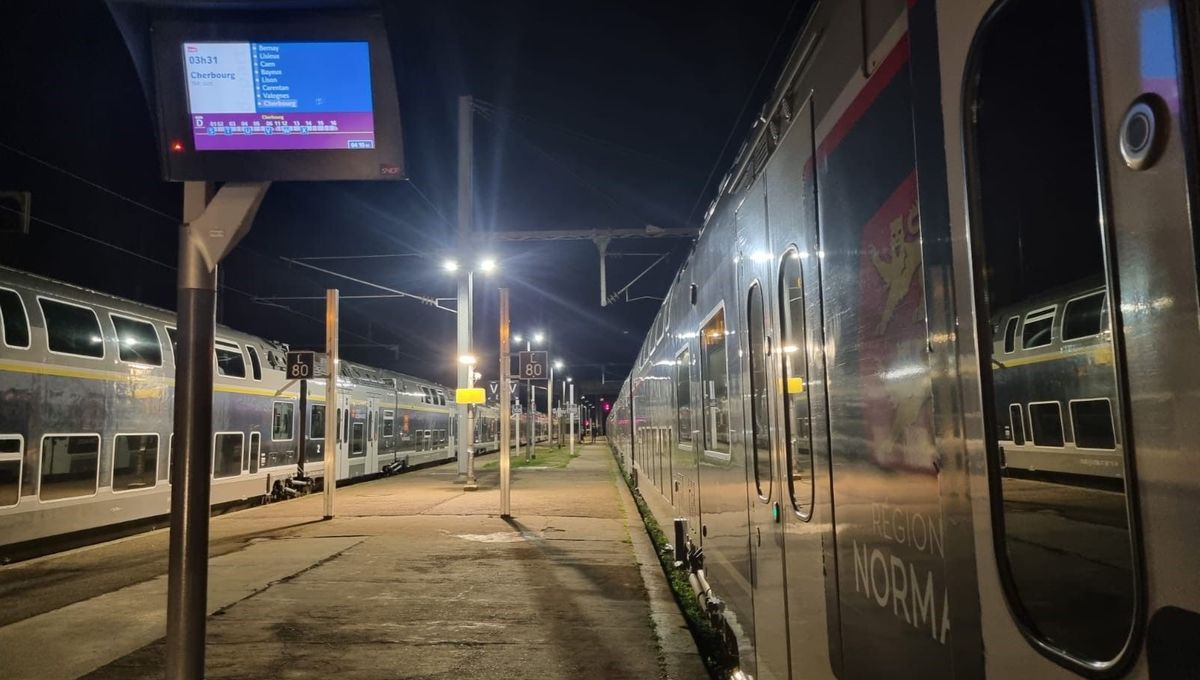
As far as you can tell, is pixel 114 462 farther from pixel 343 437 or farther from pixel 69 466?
pixel 343 437

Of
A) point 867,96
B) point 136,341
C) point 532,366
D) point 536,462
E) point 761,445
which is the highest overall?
point 136,341

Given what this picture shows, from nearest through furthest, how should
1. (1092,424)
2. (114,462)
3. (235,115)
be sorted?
(1092,424) < (235,115) < (114,462)

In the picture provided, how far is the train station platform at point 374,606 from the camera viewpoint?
18.3ft

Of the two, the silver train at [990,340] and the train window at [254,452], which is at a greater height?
the silver train at [990,340]

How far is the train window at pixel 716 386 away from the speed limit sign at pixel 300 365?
→ 11161mm

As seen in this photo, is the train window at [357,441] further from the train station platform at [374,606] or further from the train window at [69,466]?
the train window at [69,466]

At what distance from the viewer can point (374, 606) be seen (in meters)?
7.21

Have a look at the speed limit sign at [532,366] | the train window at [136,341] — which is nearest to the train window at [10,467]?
the train window at [136,341]

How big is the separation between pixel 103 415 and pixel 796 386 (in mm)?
11948

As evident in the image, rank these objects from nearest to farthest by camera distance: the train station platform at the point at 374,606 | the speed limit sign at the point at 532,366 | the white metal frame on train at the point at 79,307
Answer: the train station platform at the point at 374,606 → the white metal frame on train at the point at 79,307 → the speed limit sign at the point at 532,366

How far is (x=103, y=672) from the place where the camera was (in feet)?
17.6

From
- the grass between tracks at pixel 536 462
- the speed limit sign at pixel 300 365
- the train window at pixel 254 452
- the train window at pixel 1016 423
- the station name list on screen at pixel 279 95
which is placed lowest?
the grass between tracks at pixel 536 462

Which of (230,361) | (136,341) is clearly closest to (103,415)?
(136,341)

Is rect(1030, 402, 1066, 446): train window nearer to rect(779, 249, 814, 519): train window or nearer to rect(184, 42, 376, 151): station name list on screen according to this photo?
rect(779, 249, 814, 519): train window
